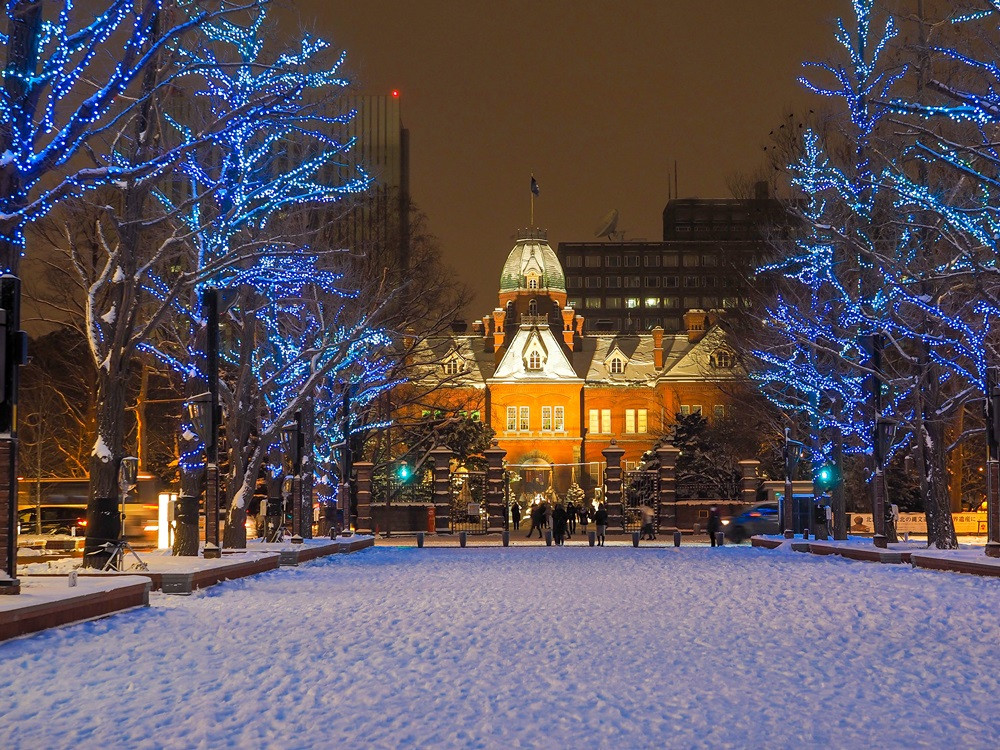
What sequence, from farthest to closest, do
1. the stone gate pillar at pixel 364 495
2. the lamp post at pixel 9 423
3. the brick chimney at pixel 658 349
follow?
the brick chimney at pixel 658 349, the stone gate pillar at pixel 364 495, the lamp post at pixel 9 423

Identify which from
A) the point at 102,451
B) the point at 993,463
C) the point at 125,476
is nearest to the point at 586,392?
the point at 993,463

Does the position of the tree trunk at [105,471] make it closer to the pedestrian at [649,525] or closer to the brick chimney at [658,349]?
the pedestrian at [649,525]

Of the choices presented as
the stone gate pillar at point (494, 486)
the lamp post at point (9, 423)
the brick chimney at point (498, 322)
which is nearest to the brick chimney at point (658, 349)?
the brick chimney at point (498, 322)

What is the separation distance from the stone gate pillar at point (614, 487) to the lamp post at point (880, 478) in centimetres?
1917

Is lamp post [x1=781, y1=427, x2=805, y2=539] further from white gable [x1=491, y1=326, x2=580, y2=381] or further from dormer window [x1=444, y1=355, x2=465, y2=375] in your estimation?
white gable [x1=491, y1=326, x2=580, y2=381]

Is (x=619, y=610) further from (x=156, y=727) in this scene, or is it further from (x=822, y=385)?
(x=822, y=385)

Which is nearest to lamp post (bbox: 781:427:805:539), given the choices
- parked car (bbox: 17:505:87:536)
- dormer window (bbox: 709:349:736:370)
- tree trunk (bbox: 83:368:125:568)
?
tree trunk (bbox: 83:368:125:568)

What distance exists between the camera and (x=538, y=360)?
101375 millimetres

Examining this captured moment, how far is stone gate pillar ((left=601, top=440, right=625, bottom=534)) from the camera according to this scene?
159 ft

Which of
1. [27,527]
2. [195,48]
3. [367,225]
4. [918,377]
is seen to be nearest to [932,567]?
[918,377]

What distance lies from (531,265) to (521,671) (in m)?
116

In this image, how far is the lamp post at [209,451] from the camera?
23.2m

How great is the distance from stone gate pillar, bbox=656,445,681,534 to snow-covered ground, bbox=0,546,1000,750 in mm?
29134

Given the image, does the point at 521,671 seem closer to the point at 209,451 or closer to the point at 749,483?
the point at 209,451
